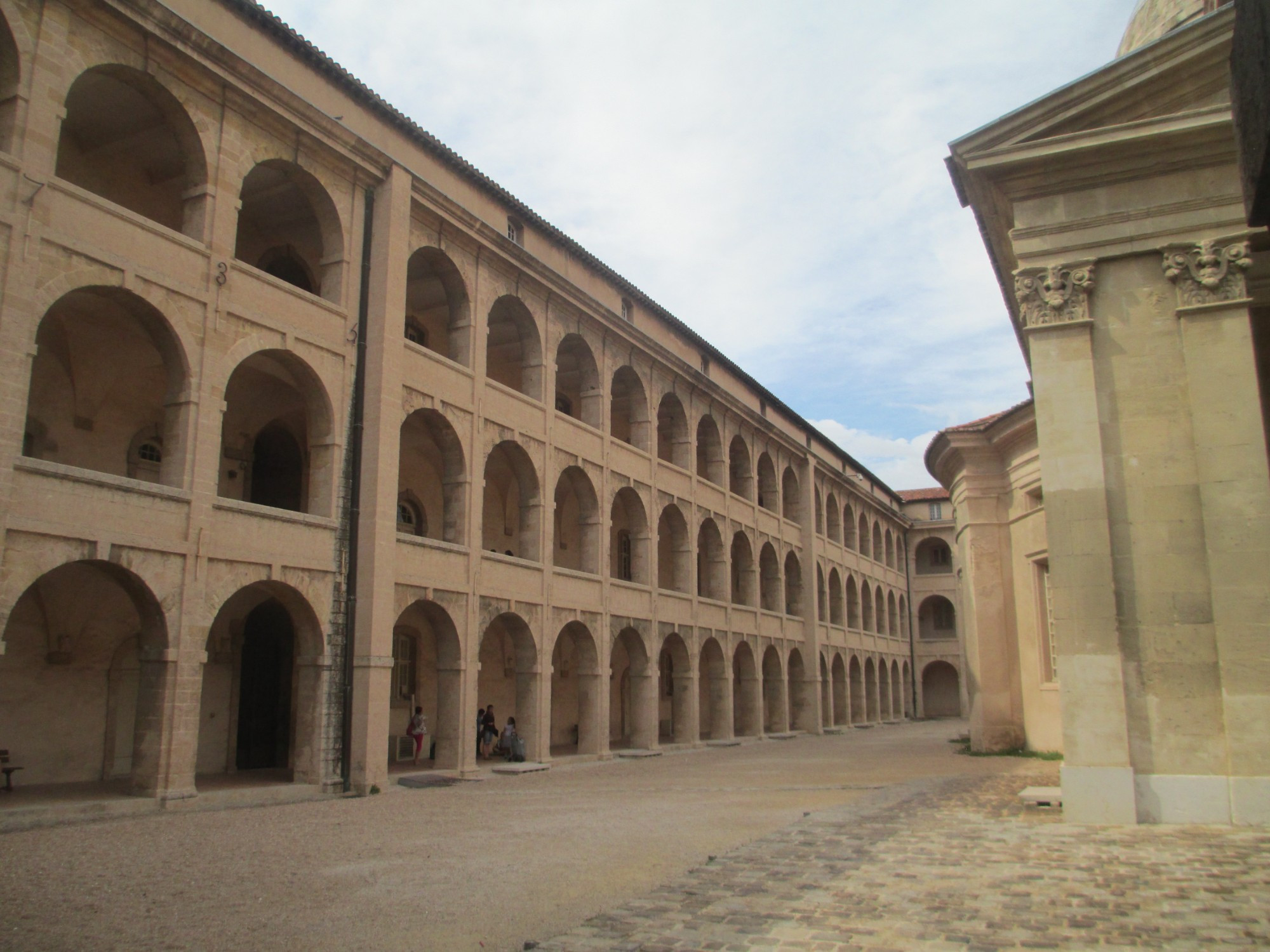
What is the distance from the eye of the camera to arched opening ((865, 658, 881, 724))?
164 feet

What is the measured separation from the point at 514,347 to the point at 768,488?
49.3 feet

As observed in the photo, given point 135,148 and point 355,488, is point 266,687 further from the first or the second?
point 135,148

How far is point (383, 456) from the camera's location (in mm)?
18750

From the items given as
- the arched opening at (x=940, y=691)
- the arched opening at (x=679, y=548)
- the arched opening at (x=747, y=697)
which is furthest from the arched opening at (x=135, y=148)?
the arched opening at (x=940, y=691)

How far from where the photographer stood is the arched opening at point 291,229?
1869 cm

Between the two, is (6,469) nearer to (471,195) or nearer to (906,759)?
(471,195)

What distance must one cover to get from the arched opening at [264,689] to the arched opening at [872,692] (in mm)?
34517

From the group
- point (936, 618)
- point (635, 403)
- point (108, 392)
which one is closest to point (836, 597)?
point (936, 618)

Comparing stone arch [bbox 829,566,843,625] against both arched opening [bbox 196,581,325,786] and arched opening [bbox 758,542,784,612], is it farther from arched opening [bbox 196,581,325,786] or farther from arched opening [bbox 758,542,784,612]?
arched opening [bbox 196,581,325,786]

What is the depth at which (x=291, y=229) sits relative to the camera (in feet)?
67.7

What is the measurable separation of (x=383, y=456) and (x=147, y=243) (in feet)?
17.6

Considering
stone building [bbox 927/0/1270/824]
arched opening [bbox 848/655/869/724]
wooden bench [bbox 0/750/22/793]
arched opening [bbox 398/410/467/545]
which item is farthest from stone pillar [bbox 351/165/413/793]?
arched opening [bbox 848/655/869/724]

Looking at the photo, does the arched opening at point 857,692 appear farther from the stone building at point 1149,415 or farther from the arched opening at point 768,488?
the stone building at point 1149,415

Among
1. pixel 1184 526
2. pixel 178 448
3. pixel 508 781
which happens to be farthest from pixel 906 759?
pixel 178 448
